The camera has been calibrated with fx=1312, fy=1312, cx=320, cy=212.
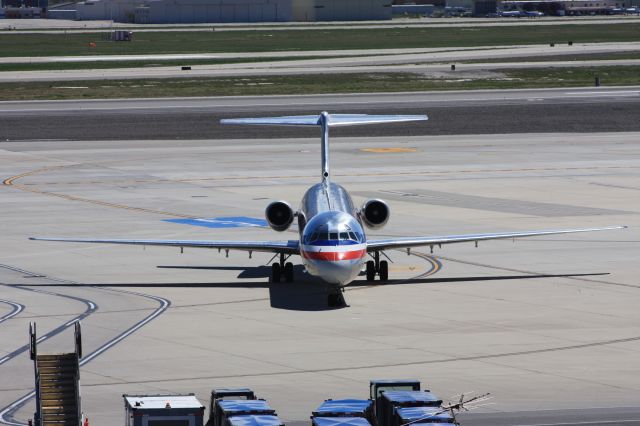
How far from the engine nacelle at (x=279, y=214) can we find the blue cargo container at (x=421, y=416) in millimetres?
17353

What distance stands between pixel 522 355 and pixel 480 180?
3111 cm

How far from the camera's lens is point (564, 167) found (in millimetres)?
63219

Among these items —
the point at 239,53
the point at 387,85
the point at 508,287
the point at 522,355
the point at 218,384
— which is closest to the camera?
the point at 218,384

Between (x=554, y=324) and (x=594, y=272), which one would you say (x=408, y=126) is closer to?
(x=594, y=272)

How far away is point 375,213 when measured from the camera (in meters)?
37.5

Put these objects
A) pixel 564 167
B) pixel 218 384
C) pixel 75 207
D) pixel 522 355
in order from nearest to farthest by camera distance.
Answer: pixel 218 384
pixel 522 355
pixel 75 207
pixel 564 167

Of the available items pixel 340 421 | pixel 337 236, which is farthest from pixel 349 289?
pixel 340 421

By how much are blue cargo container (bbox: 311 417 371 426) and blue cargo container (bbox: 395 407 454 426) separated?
58cm

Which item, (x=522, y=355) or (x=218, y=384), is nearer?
(x=218, y=384)

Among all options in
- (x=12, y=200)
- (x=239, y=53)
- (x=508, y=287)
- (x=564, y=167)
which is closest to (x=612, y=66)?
(x=239, y=53)

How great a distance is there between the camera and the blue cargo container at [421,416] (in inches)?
774

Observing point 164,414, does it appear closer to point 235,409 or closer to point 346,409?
point 235,409

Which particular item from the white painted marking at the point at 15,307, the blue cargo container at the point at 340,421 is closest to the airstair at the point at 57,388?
the blue cargo container at the point at 340,421

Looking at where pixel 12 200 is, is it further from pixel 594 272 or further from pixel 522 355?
pixel 522 355
